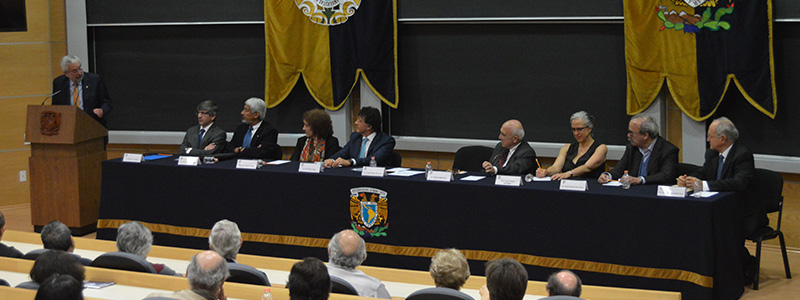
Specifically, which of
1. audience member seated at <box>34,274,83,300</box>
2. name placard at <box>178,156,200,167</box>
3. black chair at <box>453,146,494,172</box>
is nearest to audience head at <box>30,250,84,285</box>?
audience member seated at <box>34,274,83,300</box>

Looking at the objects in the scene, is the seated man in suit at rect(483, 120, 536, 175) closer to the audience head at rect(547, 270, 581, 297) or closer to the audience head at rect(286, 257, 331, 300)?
the audience head at rect(547, 270, 581, 297)

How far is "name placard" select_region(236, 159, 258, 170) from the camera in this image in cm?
642

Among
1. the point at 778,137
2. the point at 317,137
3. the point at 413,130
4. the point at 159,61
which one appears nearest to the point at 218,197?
the point at 317,137

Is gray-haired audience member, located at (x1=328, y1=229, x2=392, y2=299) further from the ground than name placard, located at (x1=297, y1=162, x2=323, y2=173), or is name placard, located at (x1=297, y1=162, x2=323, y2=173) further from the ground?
name placard, located at (x1=297, y1=162, x2=323, y2=173)

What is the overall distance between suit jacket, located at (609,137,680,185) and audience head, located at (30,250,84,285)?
11.7ft

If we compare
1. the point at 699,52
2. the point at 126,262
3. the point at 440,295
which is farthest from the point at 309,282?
the point at 699,52

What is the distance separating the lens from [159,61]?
906cm

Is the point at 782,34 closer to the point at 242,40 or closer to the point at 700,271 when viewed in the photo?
the point at 700,271

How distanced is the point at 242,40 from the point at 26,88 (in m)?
2.21

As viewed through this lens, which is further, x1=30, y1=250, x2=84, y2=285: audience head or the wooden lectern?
the wooden lectern

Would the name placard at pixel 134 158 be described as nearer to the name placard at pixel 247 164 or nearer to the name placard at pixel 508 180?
the name placard at pixel 247 164

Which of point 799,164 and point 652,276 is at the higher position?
point 799,164

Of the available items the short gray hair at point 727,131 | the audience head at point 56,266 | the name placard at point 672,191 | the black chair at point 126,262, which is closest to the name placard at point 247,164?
the black chair at point 126,262

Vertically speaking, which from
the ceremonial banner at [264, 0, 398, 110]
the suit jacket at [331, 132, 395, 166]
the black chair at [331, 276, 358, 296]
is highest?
the ceremonial banner at [264, 0, 398, 110]
